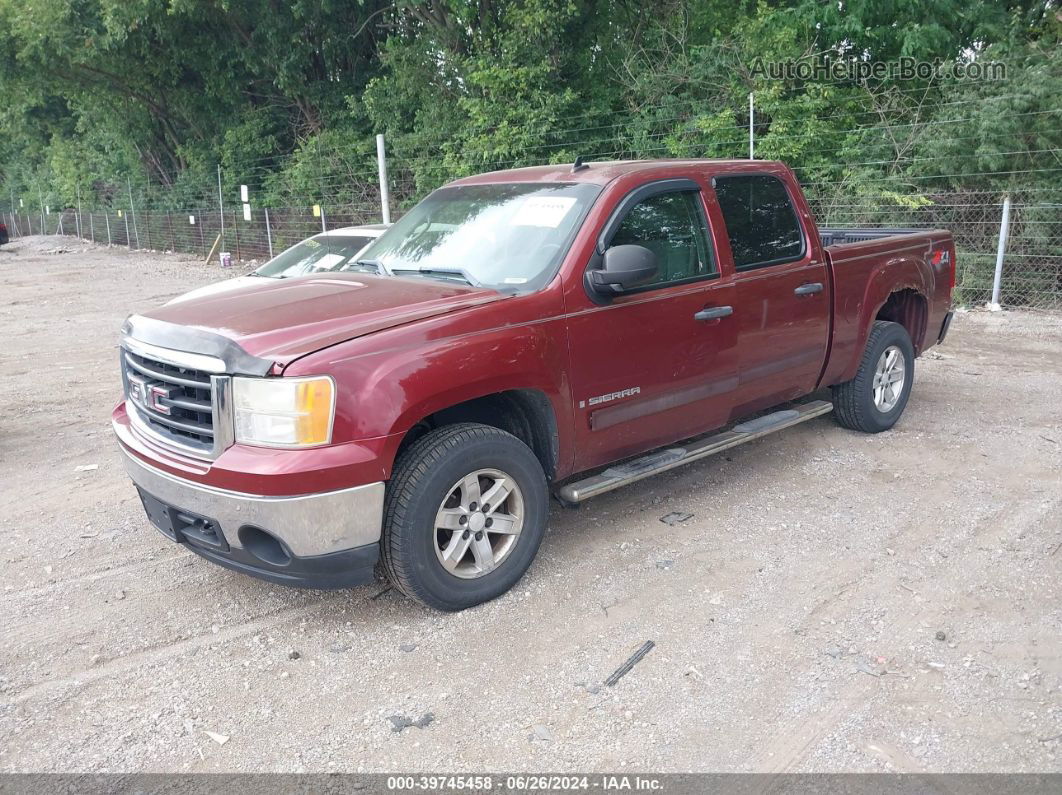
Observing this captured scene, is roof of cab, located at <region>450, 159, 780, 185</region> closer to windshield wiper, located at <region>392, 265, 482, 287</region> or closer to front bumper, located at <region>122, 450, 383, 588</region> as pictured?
windshield wiper, located at <region>392, 265, 482, 287</region>

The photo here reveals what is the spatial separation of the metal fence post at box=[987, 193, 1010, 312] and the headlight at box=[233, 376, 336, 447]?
989 centimetres

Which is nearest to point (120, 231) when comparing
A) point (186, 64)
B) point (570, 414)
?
point (186, 64)

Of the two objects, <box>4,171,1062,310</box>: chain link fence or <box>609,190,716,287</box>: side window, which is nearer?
<box>609,190,716,287</box>: side window

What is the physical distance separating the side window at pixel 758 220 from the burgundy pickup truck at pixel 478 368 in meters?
0.02

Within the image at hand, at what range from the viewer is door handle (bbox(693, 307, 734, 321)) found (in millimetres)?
4730

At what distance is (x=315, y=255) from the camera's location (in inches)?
384

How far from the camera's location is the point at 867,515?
4.96 meters

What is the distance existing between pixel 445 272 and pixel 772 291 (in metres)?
1.96

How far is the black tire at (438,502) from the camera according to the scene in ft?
12.1

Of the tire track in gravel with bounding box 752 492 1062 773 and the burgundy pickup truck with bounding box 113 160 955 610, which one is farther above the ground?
the burgundy pickup truck with bounding box 113 160 955 610

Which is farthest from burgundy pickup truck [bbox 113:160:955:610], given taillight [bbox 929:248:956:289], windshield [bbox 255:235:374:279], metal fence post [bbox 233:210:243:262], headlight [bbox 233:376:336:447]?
metal fence post [bbox 233:210:243:262]

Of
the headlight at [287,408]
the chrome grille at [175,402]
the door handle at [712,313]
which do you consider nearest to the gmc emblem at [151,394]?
the chrome grille at [175,402]

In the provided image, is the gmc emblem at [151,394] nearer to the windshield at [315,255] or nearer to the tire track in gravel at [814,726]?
the tire track in gravel at [814,726]

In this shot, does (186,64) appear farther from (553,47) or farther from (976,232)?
(976,232)
